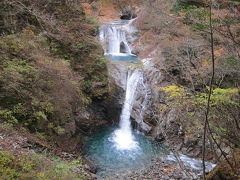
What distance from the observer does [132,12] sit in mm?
27922

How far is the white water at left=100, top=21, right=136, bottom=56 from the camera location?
19.8 meters

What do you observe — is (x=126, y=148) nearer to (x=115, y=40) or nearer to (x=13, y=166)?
(x=13, y=166)

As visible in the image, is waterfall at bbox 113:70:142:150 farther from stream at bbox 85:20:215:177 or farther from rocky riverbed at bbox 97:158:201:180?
rocky riverbed at bbox 97:158:201:180

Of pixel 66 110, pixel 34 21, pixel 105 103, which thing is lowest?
pixel 105 103

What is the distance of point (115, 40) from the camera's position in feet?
66.5

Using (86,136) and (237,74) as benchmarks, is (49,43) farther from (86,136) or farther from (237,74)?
(237,74)

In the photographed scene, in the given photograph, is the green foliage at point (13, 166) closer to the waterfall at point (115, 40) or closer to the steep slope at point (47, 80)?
the steep slope at point (47, 80)

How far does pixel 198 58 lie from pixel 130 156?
620cm

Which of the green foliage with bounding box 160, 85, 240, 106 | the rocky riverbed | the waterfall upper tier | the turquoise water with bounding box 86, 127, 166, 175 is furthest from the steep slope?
the waterfall upper tier

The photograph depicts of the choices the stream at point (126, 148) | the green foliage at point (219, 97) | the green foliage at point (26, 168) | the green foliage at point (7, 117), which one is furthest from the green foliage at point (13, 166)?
the stream at point (126, 148)

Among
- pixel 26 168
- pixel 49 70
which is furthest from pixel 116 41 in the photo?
pixel 26 168

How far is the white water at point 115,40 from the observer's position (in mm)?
19766

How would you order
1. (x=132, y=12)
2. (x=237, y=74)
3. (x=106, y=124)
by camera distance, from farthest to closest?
1. (x=132, y=12)
2. (x=106, y=124)
3. (x=237, y=74)

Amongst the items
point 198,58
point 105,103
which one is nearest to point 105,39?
point 105,103
